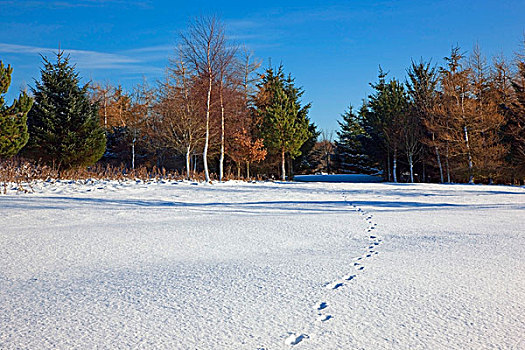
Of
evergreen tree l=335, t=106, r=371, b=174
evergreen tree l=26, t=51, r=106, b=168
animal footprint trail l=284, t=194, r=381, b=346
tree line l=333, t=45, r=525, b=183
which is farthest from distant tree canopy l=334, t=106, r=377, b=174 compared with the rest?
animal footprint trail l=284, t=194, r=381, b=346

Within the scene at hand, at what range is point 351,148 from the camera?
1432 inches

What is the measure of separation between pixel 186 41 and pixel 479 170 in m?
17.3

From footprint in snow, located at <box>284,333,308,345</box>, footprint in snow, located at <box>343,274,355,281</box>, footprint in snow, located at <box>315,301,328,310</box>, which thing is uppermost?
footprint in snow, located at <box>343,274,355,281</box>

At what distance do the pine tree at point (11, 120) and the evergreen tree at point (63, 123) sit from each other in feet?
5.03

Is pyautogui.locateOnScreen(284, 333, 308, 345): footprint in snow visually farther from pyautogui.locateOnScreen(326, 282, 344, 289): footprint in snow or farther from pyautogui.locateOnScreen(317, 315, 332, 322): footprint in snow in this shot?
pyautogui.locateOnScreen(326, 282, 344, 289): footprint in snow

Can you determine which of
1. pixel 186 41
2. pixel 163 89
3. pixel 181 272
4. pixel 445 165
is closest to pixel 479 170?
pixel 445 165

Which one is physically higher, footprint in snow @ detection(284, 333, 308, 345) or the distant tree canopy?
the distant tree canopy

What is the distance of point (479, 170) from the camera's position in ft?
71.4

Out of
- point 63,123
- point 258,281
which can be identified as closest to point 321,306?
point 258,281

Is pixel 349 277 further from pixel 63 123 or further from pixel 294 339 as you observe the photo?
pixel 63 123

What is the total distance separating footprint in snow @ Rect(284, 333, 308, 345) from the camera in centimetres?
228

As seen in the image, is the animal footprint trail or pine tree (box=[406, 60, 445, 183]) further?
pine tree (box=[406, 60, 445, 183])

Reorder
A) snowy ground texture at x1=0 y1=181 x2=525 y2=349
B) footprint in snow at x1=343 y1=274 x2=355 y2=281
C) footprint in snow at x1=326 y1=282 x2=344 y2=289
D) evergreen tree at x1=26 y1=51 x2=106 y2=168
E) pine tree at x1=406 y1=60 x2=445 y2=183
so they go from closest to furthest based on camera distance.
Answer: snowy ground texture at x1=0 y1=181 x2=525 y2=349
footprint in snow at x1=326 y1=282 x2=344 y2=289
footprint in snow at x1=343 y1=274 x2=355 y2=281
evergreen tree at x1=26 y1=51 x2=106 y2=168
pine tree at x1=406 y1=60 x2=445 y2=183

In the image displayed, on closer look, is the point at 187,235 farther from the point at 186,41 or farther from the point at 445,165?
the point at 445,165
